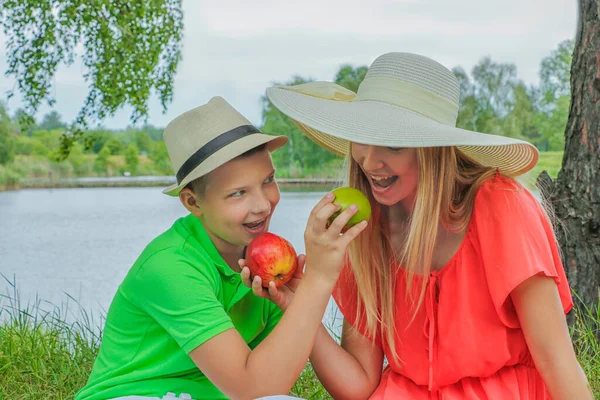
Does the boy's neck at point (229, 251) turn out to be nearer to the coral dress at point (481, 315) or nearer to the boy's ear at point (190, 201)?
the boy's ear at point (190, 201)

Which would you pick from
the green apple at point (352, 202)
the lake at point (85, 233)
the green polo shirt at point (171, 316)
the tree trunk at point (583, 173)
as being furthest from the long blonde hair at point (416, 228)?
the lake at point (85, 233)

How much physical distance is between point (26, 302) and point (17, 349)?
0.68 metres

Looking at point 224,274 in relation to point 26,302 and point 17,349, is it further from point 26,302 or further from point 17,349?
point 26,302

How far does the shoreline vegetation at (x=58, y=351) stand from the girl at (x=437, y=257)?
126 centimetres

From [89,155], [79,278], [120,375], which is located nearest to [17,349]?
[120,375]

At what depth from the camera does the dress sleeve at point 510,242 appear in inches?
67.0

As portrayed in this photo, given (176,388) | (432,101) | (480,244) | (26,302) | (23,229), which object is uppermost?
(432,101)

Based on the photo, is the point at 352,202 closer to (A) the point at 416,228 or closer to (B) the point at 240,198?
(A) the point at 416,228

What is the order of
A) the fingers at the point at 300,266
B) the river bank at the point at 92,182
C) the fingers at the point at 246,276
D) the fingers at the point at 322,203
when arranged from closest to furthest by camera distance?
1. the fingers at the point at 322,203
2. the fingers at the point at 246,276
3. the fingers at the point at 300,266
4. the river bank at the point at 92,182

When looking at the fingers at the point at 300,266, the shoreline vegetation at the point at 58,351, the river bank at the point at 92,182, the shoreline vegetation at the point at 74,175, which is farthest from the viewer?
the river bank at the point at 92,182

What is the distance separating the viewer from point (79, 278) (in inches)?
340

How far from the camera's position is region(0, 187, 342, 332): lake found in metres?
7.93

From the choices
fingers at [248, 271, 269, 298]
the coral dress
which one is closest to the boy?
fingers at [248, 271, 269, 298]

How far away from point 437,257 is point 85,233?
1214 cm
